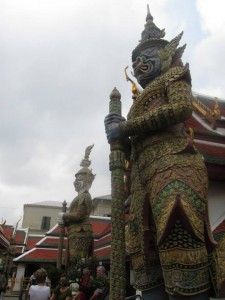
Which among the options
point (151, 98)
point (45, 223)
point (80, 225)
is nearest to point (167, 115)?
point (151, 98)

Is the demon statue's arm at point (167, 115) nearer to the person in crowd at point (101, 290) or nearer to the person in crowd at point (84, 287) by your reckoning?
the person in crowd at point (101, 290)

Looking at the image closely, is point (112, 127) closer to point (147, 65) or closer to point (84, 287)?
point (147, 65)

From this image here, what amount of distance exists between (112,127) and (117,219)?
0.86 m

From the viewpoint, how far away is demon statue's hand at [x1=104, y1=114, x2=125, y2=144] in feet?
9.78

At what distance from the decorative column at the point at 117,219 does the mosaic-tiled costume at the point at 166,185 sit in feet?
0.46

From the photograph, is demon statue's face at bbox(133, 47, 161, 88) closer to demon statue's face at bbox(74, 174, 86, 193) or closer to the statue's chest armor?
the statue's chest armor

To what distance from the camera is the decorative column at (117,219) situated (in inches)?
100

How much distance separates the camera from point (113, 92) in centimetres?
338

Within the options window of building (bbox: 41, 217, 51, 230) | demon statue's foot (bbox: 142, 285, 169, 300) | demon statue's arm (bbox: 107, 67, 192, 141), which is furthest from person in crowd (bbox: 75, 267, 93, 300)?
window of building (bbox: 41, 217, 51, 230)

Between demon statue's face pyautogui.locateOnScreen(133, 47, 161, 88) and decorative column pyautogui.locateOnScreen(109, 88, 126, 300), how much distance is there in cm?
43

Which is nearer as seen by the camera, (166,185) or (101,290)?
(166,185)

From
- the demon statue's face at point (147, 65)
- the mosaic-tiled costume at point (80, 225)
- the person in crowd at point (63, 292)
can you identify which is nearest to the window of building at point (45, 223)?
the mosaic-tiled costume at point (80, 225)

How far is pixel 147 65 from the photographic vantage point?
3.34m

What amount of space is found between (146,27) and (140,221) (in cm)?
A: 235
